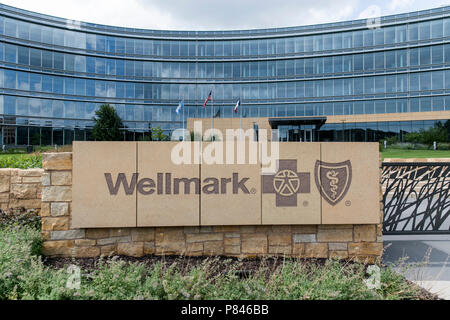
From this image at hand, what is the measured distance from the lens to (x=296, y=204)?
4672 millimetres

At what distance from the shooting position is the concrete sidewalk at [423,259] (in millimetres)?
3992

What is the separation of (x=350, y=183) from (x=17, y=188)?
6.75 metres

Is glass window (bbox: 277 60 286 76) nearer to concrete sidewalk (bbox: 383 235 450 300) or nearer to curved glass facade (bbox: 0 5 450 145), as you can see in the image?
curved glass facade (bbox: 0 5 450 145)

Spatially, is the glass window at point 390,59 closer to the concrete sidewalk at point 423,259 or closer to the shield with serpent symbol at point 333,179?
the concrete sidewalk at point 423,259

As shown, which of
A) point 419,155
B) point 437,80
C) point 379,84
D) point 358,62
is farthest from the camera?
point 358,62

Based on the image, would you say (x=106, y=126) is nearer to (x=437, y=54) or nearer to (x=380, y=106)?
(x=380, y=106)

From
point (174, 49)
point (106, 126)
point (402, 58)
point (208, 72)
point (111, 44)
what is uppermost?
point (111, 44)

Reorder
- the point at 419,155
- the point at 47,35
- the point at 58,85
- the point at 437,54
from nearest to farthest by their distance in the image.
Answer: the point at 419,155 < the point at 437,54 < the point at 47,35 < the point at 58,85

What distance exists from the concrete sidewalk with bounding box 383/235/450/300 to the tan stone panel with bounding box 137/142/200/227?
3224mm

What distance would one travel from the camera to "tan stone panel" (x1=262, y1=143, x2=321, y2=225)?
15.3 ft

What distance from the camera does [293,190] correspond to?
4695 mm

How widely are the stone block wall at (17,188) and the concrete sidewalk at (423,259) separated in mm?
6983

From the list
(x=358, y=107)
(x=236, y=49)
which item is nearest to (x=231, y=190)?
(x=358, y=107)

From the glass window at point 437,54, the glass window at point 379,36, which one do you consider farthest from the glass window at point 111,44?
the glass window at point 437,54
